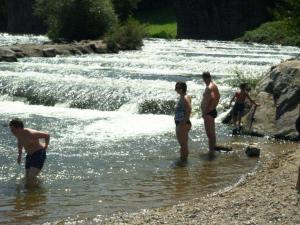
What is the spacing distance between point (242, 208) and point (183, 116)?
5442mm

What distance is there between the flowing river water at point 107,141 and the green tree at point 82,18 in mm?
17202

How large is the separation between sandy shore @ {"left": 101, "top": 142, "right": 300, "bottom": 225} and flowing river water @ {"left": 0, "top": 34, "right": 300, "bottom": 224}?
2.13ft

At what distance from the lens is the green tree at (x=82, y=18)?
54750mm

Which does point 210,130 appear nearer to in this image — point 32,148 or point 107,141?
point 107,141

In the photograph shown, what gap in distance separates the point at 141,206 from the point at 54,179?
2.93 meters

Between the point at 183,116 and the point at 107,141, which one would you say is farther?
the point at 107,141

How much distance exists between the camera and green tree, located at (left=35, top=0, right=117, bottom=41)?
54.8 m

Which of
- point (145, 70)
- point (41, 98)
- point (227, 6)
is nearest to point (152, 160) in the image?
point (41, 98)

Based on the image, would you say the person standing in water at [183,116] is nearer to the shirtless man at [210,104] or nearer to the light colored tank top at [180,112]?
the light colored tank top at [180,112]

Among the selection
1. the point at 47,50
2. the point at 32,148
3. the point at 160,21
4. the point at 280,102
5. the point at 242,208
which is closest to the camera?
the point at 242,208

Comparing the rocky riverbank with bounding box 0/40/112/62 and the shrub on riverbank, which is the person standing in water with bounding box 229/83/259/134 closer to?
the rocky riverbank with bounding box 0/40/112/62

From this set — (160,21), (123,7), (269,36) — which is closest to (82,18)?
(123,7)

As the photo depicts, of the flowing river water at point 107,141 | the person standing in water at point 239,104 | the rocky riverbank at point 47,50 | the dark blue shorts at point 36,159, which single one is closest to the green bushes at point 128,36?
the rocky riverbank at point 47,50

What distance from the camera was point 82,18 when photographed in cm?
5484
